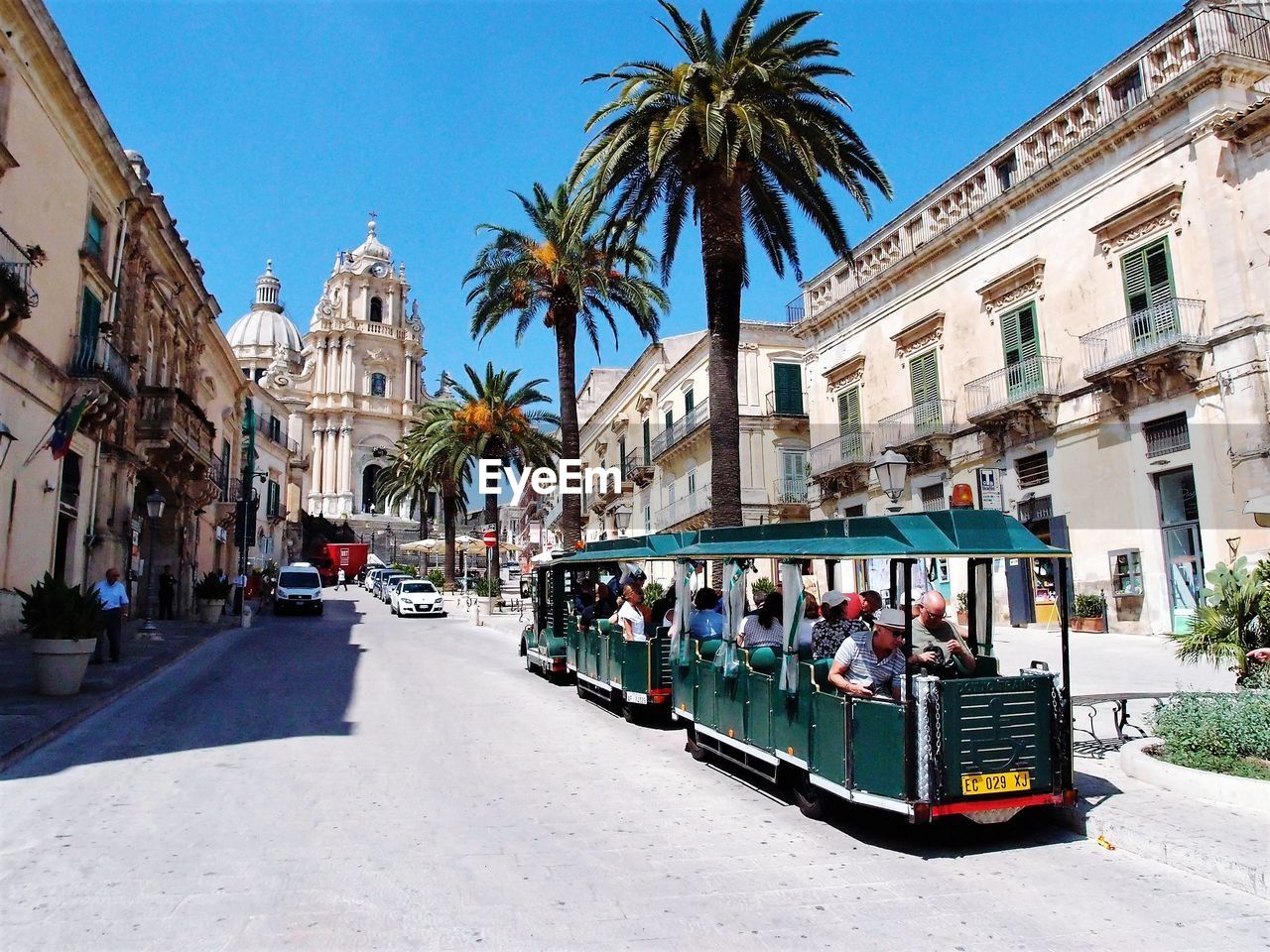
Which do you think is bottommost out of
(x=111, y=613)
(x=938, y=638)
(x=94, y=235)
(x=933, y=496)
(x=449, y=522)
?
(x=938, y=638)

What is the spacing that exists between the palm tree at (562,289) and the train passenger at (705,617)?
1578 cm

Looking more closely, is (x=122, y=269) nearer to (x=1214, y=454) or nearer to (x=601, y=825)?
(x=601, y=825)

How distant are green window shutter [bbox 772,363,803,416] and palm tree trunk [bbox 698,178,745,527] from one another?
20.0m

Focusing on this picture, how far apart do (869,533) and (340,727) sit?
281 inches

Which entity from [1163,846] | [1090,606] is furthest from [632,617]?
[1090,606]

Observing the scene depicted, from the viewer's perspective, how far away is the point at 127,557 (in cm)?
2470

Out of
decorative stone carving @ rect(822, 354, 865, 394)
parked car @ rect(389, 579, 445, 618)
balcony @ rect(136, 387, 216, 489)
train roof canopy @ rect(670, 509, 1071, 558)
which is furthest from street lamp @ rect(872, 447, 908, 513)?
parked car @ rect(389, 579, 445, 618)

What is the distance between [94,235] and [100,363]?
3.41 meters

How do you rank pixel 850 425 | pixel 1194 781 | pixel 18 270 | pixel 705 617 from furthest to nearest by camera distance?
pixel 850 425 → pixel 18 270 → pixel 705 617 → pixel 1194 781

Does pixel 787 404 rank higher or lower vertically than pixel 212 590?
higher

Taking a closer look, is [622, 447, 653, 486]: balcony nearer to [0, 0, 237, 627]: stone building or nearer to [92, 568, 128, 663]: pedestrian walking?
[0, 0, 237, 627]: stone building

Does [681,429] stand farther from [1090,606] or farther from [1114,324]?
[1114,324]

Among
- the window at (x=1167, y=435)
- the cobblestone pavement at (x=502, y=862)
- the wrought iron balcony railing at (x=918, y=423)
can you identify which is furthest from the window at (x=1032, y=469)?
the cobblestone pavement at (x=502, y=862)

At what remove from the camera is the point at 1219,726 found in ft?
24.3
